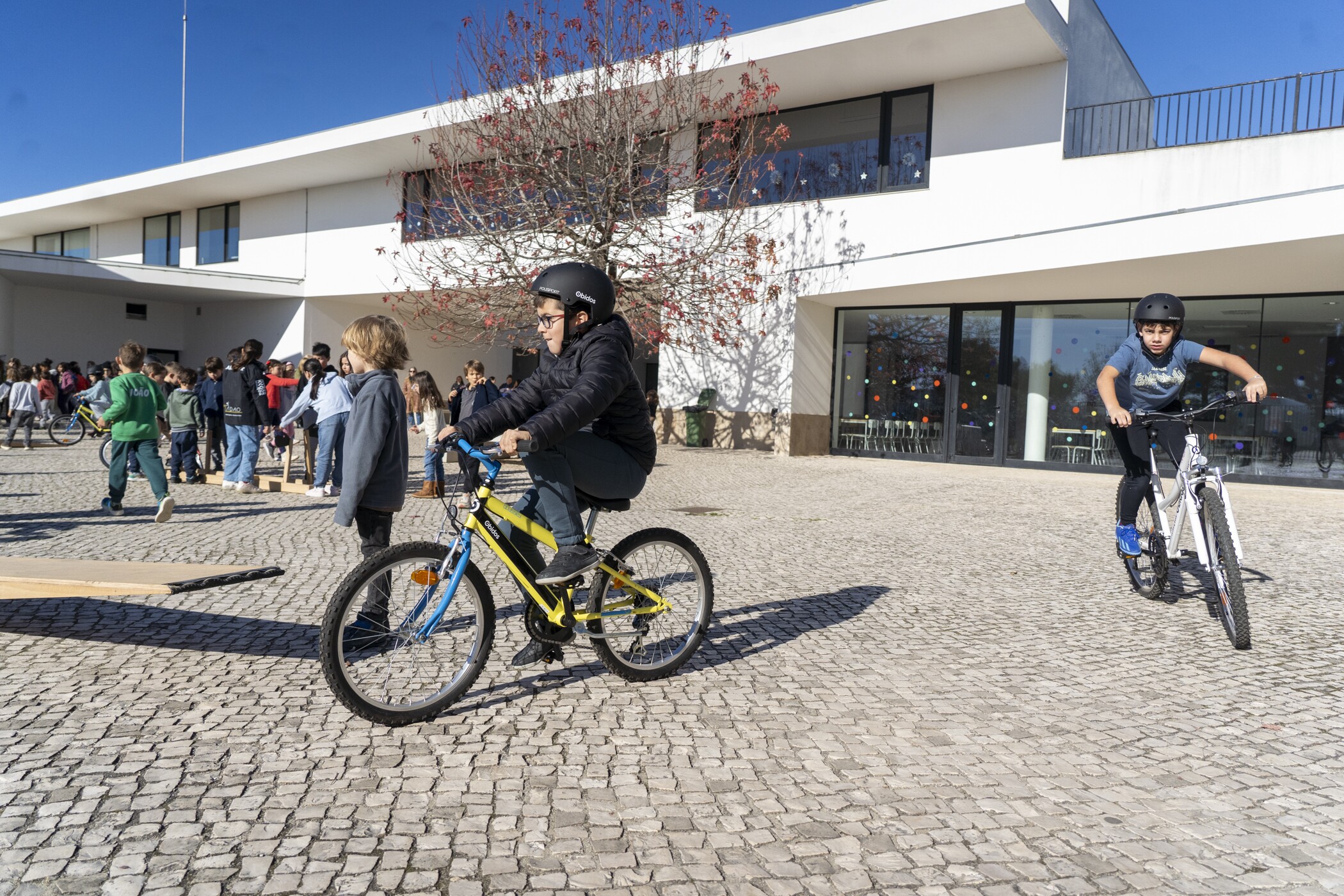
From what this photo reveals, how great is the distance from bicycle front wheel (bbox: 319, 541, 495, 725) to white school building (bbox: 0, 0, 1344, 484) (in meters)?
13.4

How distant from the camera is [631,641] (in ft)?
13.2

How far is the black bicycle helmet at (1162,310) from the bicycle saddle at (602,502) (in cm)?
370

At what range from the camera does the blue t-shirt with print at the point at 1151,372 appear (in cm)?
572

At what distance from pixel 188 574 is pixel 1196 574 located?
23.3ft

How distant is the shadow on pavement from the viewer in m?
4.45

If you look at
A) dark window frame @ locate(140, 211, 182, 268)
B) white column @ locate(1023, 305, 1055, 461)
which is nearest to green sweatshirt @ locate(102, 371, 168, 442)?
white column @ locate(1023, 305, 1055, 461)

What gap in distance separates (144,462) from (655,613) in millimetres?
6849

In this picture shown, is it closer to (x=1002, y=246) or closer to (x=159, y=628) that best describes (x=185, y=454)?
(x=159, y=628)

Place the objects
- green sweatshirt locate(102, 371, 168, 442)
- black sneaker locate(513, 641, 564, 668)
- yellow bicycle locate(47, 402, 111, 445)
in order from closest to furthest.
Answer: black sneaker locate(513, 641, 564, 668), green sweatshirt locate(102, 371, 168, 442), yellow bicycle locate(47, 402, 111, 445)

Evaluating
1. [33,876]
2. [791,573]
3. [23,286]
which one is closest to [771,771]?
[33,876]

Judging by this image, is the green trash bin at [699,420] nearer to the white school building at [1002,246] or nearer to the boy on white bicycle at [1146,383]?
the white school building at [1002,246]

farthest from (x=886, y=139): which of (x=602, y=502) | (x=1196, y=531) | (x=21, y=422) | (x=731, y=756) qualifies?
(x=21, y=422)

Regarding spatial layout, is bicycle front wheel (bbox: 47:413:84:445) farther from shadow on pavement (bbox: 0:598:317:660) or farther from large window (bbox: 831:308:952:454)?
large window (bbox: 831:308:952:454)

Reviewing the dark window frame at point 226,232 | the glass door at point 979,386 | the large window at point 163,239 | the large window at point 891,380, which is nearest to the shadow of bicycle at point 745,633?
the glass door at point 979,386
